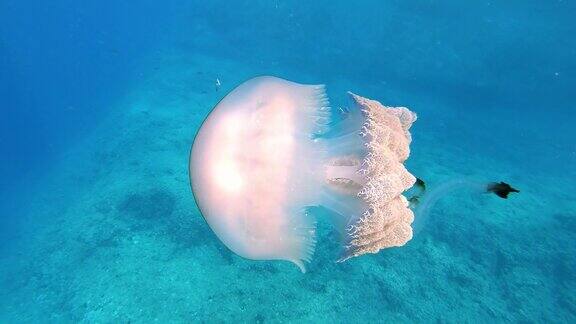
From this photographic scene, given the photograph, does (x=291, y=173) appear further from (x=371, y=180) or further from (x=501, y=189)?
(x=501, y=189)

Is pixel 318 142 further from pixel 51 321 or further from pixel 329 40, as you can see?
pixel 329 40

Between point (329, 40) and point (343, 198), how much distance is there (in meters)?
17.5

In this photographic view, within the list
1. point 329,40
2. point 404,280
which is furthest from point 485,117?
→ point 404,280

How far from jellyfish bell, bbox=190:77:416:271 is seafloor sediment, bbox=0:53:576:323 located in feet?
9.71

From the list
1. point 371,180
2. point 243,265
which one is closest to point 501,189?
point 371,180

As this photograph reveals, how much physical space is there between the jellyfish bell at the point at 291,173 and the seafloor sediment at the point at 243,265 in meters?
2.96

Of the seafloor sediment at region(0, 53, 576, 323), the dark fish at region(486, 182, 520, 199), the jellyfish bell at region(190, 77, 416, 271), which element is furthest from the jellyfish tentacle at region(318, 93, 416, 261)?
the seafloor sediment at region(0, 53, 576, 323)

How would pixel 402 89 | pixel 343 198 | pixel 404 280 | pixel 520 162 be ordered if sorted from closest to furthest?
1. pixel 343 198
2. pixel 404 280
3. pixel 520 162
4. pixel 402 89

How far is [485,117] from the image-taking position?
51.0ft

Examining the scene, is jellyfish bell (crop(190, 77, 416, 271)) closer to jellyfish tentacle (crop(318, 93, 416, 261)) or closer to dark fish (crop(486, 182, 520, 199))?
jellyfish tentacle (crop(318, 93, 416, 261))

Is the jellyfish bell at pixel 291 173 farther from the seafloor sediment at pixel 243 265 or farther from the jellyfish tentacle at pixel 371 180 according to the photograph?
the seafloor sediment at pixel 243 265

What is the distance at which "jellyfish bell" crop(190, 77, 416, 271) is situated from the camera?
2434 mm

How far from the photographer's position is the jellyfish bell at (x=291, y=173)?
243 cm

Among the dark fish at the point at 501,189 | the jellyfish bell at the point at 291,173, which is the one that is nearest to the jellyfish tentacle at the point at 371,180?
the jellyfish bell at the point at 291,173
